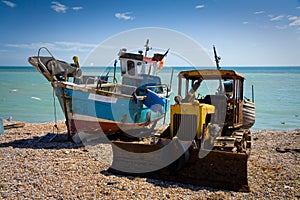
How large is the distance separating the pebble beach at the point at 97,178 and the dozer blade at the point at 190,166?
0.64 ft

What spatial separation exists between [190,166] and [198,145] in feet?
2.52

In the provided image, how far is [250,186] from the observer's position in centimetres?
663

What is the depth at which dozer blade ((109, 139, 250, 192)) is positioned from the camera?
6449mm

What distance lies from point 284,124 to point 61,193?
57.5 ft

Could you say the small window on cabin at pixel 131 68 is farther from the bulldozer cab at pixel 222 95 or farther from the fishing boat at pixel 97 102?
the bulldozer cab at pixel 222 95

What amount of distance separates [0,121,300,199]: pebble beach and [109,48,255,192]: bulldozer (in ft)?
0.92

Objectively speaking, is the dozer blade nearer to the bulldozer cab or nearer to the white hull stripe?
the bulldozer cab

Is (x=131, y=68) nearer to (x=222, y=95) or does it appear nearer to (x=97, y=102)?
(x=97, y=102)

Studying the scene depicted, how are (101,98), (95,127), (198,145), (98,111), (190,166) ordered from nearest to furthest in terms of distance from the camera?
(190,166) → (198,145) → (101,98) → (98,111) → (95,127)

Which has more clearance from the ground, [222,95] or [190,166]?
[222,95]

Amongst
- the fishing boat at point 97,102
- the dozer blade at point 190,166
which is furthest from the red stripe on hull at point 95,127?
the dozer blade at point 190,166

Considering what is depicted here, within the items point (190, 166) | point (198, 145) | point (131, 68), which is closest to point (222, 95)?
point (198, 145)

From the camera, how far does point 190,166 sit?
6887 mm

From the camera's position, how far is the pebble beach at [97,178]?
611cm
